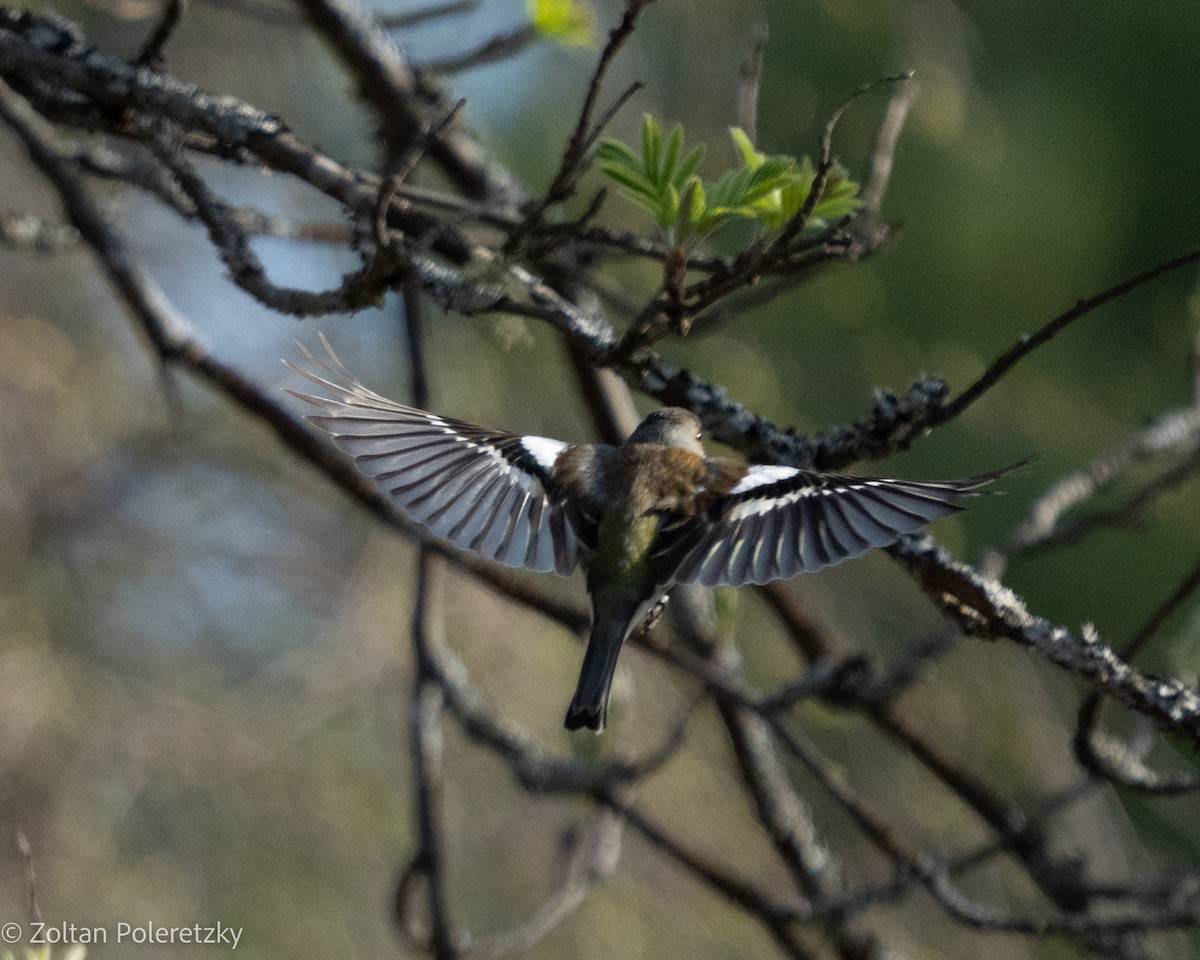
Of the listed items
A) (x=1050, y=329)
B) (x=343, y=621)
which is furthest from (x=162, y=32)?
(x=343, y=621)

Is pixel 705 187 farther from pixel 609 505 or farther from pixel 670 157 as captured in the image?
pixel 609 505

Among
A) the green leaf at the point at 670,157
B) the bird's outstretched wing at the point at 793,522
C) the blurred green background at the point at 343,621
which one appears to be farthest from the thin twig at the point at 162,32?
the blurred green background at the point at 343,621

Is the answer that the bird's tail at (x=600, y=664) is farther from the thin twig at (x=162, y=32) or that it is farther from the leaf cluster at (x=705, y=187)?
the thin twig at (x=162, y=32)

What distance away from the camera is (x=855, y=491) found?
1.91 metres

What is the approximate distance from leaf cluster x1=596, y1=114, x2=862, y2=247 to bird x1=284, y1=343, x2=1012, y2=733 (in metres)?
0.42

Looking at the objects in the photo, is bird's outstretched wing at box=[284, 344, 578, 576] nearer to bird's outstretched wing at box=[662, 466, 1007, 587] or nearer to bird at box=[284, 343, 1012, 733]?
bird at box=[284, 343, 1012, 733]

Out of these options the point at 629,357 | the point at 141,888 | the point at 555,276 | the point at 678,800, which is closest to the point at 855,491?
Result: the point at 629,357

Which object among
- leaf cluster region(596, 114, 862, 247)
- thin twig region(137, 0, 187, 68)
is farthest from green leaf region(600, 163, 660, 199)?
thin twig region(137, 0, 187, 68)

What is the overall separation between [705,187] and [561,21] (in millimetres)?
1051

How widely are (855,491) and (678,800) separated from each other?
2799 mm

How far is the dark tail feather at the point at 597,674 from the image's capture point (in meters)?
1.92

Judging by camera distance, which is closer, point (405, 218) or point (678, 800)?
point (405, 218)

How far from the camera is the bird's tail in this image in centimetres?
192

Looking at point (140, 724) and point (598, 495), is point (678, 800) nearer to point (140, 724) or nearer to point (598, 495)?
point (140, 724)
